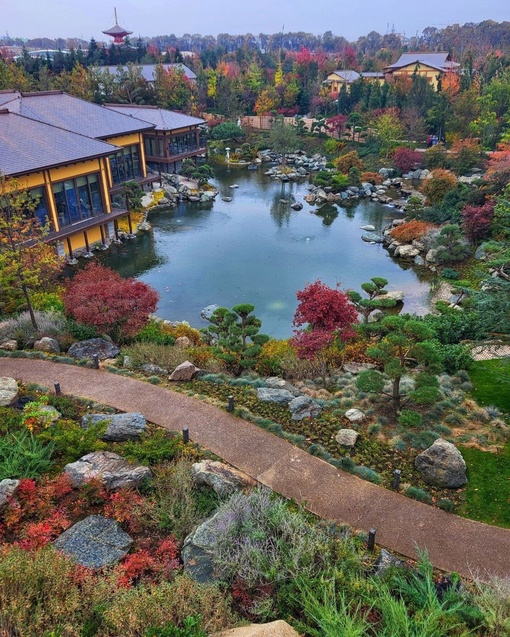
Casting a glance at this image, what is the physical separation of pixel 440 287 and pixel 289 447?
564 inches

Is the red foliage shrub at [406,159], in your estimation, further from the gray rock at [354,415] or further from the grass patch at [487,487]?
the grass patch at [487,487]

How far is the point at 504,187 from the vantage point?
80.6 feet

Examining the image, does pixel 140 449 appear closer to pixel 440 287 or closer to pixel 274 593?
pixel 274 593

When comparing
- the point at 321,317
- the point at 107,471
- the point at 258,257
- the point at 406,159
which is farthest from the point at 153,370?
the point at 406,159

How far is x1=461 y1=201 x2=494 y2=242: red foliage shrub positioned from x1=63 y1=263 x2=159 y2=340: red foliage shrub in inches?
657

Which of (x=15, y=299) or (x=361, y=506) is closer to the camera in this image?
(x=361, y=506)

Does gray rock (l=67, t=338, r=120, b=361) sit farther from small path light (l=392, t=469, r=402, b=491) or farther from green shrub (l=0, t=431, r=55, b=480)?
small path light (l=392, t=469, r=402, b=491)

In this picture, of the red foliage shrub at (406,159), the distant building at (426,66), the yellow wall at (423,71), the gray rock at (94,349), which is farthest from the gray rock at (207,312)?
the yellow wall at (423,71)

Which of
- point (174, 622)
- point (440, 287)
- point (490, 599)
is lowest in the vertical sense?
point (440, 287)

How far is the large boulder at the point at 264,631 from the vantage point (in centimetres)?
539

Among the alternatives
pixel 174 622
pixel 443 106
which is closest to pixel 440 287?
pixel 174 622

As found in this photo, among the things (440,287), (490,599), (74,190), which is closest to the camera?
(490,599)

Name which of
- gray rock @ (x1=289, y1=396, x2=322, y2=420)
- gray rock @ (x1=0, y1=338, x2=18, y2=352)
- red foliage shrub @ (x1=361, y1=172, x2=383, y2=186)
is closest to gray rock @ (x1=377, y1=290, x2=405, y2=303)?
gray rock @ (x1=289, y1=396, x2=322, y2=420)

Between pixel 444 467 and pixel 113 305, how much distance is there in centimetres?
950
